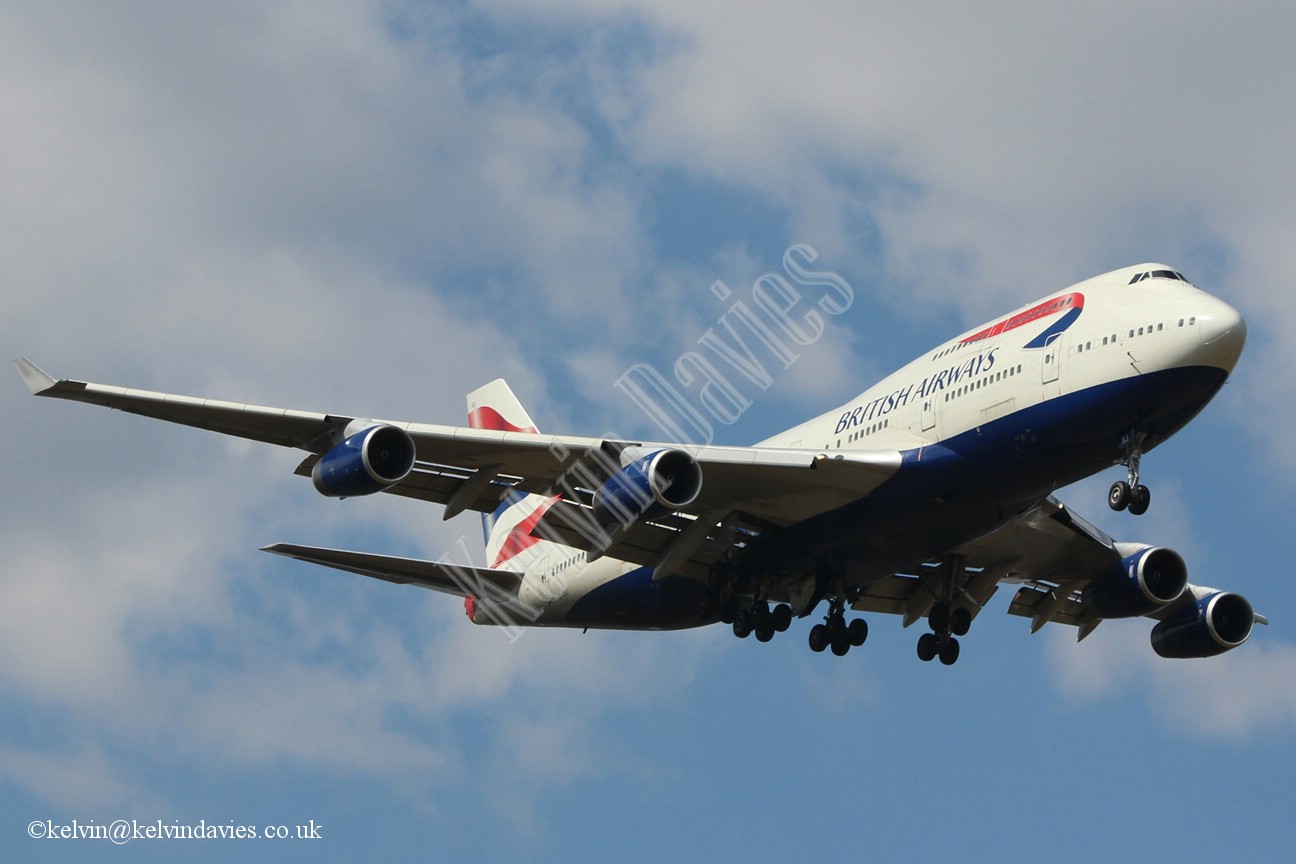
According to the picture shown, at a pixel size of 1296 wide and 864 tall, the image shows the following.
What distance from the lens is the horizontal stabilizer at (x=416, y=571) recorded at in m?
37.5

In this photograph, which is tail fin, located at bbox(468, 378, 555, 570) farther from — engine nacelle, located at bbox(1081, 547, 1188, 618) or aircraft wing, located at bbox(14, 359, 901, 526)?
engine nacelle, located at bbox(1081, 547, 1188, 618)

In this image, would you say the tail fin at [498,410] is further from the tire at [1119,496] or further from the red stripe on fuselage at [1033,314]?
the tire at [1119,496]

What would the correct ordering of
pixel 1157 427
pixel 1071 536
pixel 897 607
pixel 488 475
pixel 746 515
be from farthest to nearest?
pixel 897 607 → pixel 1071 536 → pixel 746 515 → pixel 488 475 → pixel 1157 427

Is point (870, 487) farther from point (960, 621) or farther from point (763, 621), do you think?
point (960, 621)

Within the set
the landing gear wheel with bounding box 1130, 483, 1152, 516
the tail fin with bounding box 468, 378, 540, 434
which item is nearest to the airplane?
the landing gear wheel with bounding box 1130, 483, 1152, 516

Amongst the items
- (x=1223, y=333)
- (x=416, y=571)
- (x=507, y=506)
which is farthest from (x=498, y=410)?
(x=1223, y=333)

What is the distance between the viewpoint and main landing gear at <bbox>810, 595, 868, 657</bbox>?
133ft

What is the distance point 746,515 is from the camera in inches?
1489

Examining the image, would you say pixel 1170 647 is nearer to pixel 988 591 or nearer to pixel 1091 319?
pixel 988 591

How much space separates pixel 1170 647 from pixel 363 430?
74.1 ft

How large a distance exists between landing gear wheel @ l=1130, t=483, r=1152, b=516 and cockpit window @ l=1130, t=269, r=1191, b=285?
4006 mm

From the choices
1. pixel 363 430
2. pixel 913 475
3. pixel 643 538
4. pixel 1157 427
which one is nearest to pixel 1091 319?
pixel 1157 427

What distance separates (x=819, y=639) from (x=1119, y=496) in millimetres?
10403

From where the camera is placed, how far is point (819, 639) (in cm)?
4072
